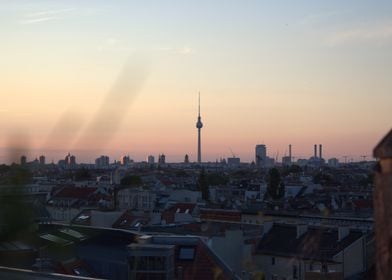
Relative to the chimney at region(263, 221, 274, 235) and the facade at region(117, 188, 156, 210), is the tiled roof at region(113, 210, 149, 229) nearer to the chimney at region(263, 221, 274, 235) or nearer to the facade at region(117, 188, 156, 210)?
the chimney at region(263, 221, 274, 235)

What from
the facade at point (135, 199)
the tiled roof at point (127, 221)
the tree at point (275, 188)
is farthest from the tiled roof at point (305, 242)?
the tree at point (275, 188)

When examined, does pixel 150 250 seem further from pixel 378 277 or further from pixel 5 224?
pixel 378 277

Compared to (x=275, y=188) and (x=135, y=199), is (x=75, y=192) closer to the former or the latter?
(x=135, y=199)

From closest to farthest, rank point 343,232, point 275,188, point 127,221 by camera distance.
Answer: point 343,232 → point 127,221 → point 275,188

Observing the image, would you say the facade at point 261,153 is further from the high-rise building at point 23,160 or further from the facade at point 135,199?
the high-rise building at point 23,160

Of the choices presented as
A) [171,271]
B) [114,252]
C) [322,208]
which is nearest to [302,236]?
[114,252]

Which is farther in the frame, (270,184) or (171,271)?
(270,184)

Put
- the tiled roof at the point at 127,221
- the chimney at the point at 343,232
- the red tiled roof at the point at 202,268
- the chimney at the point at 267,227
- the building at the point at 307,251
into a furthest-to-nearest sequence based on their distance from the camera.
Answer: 1. the tiled roof at the point at 127,221
2. the chimney at the point at 267,227
3. the chimney at the point at 343,232
4. the building at the point at 307,251
5. the red tiled roof at the point at 202,268

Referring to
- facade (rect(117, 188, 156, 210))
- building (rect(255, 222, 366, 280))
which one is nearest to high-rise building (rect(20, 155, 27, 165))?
building (rect(255, 222, 366, 280))

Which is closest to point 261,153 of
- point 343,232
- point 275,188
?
point 275,188

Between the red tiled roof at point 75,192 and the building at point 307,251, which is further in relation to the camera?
the red tiled roof at point 75,192

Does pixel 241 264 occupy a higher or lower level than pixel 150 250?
lower
